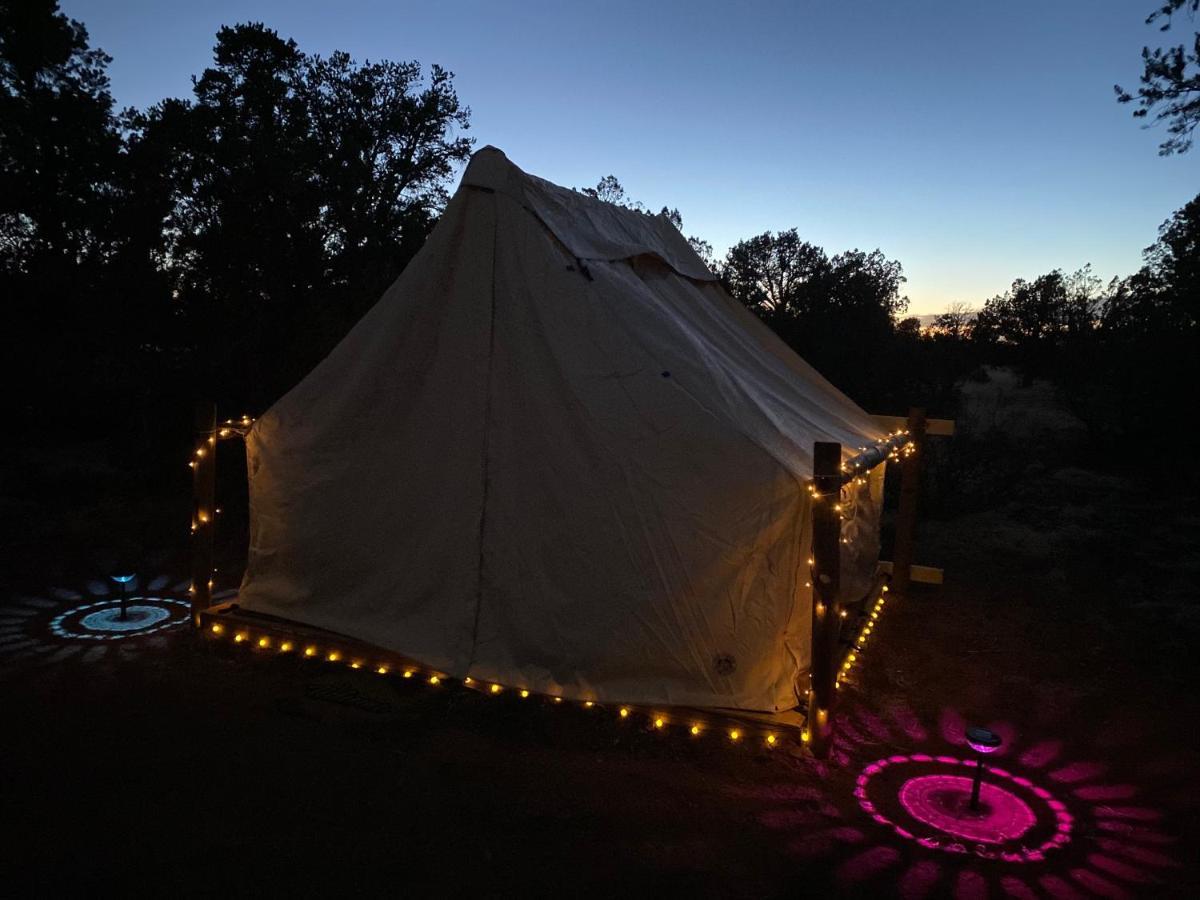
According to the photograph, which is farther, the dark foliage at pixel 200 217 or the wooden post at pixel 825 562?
the dark foliage at pixel 200 217

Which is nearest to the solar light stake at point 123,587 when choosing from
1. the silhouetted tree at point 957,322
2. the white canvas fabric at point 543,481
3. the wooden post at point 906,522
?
the white canvas fabric at point 543,481

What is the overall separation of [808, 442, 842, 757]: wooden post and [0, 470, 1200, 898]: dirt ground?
57 centimetres

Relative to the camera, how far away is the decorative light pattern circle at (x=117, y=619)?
5.64 metres

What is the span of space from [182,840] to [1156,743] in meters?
5.19

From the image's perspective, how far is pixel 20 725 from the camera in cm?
417

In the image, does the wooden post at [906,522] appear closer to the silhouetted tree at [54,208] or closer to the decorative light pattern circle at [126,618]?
the decorative light pattern circle at [126,618]

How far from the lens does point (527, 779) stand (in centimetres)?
373

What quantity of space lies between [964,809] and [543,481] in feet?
8.99

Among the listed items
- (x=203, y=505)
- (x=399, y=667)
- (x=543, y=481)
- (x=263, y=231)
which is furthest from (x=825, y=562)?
(x=263, y=231)

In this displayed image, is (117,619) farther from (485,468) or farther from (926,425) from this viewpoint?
(926,425)

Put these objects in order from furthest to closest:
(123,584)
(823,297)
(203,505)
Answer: (823,297)
(123,584)
(203,505)

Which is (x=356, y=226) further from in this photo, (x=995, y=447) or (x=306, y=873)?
(x=995, y=447)

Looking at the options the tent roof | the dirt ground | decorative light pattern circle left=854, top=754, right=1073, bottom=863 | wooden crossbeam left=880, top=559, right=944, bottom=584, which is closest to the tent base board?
the dirt ground

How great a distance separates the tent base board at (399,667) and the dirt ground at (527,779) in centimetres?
11
